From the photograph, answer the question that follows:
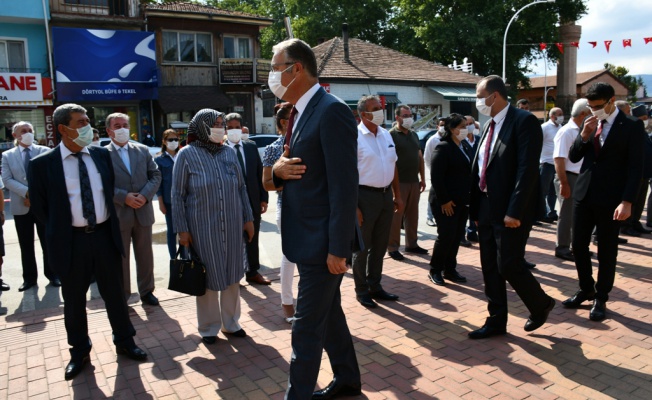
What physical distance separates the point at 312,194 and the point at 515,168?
218 centimetres

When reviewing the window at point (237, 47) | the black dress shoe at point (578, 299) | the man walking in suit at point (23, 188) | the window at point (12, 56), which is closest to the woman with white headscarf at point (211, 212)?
the man walking in suit at point (23, 188)

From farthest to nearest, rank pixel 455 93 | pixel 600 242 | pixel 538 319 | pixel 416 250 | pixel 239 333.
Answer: pixel 455 93, pixel 416 250, pixel 600 242, pixel 239 333, pixel 538 319

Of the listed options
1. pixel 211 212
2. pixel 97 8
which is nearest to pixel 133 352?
pixel 211 212

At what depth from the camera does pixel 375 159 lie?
18.6 ft

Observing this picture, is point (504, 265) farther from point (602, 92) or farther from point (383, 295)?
point (602, 92)

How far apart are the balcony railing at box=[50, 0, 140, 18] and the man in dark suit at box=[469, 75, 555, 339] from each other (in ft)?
73.3

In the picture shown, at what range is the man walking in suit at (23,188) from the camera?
21.5 ft

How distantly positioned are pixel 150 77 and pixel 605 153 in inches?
848

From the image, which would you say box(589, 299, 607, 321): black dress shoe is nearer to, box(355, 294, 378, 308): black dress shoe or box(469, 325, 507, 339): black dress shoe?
box(469, 325, 507, 339): black dress shoe

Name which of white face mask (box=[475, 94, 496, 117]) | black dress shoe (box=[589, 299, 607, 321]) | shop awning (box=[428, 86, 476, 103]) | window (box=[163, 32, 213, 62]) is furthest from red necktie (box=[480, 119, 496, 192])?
shop awning (box=[428, 86, 476, 103])

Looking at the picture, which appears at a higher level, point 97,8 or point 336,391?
point 97,8

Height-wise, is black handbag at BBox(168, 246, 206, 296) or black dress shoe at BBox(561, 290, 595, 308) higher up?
black handbag at BBox(168, 246, 206, 296)

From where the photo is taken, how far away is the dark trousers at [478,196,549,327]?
4508 mm

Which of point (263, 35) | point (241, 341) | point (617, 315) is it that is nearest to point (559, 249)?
point (617, 315)
